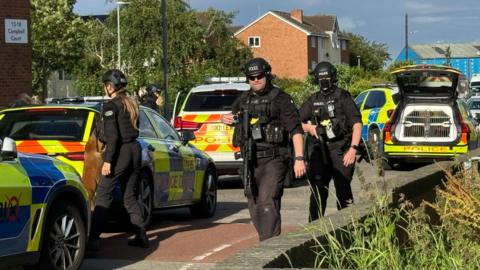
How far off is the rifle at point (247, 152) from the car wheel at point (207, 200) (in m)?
4.19

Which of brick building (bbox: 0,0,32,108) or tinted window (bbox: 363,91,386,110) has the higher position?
brick building (bbox: 0,0,32,108)

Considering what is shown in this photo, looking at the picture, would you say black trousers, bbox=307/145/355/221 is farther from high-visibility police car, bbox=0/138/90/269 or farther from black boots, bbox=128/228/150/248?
high-visibility police car, bbox=0/138/90/269

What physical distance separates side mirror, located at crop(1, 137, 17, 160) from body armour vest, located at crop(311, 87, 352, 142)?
2978 millimetres

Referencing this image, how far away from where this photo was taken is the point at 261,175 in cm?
723

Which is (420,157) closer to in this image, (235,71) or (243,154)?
(243,154)

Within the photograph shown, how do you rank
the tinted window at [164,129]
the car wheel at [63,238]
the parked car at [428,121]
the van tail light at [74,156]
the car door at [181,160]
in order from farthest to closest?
the parked car at [428,121]
the tinted window at [164,129]
the car door at [181,160]
the van tail light at [74,156]
the car wheel at [63,238]

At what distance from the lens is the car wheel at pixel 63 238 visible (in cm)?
694

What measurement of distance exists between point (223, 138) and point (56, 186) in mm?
7570

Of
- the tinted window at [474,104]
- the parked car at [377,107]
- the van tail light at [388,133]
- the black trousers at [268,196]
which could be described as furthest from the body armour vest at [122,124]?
the tinted window at [474,104]

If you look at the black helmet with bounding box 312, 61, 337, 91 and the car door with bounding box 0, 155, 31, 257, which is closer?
the car door with bounding box 0, 155, 31, 257

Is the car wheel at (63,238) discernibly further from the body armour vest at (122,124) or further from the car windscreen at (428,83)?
the car windscreen at (428,83)

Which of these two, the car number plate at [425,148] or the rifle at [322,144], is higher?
the rifle at [322,144]

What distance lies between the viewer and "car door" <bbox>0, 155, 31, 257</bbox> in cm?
632

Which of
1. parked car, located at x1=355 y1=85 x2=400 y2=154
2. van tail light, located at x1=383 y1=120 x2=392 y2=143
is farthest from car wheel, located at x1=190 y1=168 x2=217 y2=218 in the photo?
parked car, located at x1=355 y1=85 x2=400 y2=154
